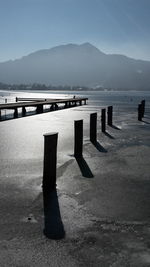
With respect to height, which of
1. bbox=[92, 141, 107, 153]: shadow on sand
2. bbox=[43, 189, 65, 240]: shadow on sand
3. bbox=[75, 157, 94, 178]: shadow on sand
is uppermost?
bbox=[43, 189, 65, 240]: shadow on sand

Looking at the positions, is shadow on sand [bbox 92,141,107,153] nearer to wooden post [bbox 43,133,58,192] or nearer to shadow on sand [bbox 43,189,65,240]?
wooden post [bbox 43,133,58,192]

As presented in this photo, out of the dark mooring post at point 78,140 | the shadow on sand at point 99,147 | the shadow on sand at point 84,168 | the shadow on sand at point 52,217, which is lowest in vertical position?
the shadow on sand at point 99,147

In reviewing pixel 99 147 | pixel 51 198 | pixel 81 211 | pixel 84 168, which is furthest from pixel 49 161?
pixel 99 147

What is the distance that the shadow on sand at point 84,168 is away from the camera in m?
7.69

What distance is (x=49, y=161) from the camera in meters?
6.47

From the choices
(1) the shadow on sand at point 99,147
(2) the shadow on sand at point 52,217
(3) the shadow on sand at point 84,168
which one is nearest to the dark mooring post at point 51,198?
(2) the shadow on sand at point 52,217

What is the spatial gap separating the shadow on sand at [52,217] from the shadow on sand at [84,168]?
1582 millimetres

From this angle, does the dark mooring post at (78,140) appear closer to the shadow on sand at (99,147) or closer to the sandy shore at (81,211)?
the sandy shore at (81,211)

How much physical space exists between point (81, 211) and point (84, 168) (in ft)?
10.5

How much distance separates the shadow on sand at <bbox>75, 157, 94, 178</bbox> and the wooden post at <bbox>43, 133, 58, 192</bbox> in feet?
4.27

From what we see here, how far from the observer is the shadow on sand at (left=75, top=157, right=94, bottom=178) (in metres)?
7.69

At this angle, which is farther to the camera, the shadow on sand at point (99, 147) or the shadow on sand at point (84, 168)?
the shadow on sand at point (99, 147)

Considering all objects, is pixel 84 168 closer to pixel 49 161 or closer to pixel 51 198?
pixel 49 161

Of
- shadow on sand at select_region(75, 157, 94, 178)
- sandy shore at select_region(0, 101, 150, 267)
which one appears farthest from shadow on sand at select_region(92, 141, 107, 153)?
shadow on sand at select_region(75, 157, 94, 178)
